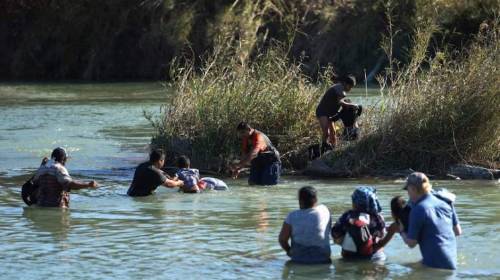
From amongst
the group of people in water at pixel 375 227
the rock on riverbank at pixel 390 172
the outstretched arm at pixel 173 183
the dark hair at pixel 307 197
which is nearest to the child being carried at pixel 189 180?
the outstretched arm at pixel 173 183

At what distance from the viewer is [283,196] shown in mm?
17641

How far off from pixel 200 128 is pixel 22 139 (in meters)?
7.98

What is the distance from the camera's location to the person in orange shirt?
61.7 feet

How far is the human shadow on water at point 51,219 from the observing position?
1466 centimetres

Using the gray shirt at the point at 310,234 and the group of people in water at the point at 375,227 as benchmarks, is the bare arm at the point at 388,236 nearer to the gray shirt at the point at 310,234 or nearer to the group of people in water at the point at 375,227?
the group of people in water at the point at 375,227

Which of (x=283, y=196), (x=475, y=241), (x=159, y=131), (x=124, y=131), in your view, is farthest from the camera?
(x=124, y=131)

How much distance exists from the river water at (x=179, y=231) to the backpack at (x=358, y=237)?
0.21 metres

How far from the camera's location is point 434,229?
11.0m

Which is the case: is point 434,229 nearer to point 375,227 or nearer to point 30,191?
point 375,227

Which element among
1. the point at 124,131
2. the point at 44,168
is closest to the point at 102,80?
the point at 124,131

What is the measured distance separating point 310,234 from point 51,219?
198 inches

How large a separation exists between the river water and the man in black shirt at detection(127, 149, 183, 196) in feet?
0.77

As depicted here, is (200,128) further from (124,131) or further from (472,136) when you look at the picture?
(124,131)

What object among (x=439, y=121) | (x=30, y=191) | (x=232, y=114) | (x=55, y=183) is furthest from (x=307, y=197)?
(x=232, y=114)
